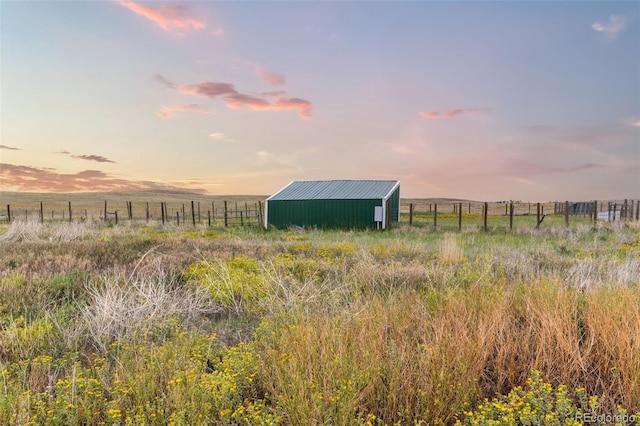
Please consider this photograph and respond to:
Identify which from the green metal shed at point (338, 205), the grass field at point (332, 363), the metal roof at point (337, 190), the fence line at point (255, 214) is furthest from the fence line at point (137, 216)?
the grass field at point (332, 363)

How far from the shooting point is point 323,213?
30188 millimetres

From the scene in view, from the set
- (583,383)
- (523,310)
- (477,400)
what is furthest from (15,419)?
(523,310)

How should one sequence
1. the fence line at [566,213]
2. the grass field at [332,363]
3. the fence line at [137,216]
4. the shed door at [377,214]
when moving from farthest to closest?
the fence line at [137,216]
the shed door at [377,214]
the fence line at [566,213]
the grass field at [332,363]

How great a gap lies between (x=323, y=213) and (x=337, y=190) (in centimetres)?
271

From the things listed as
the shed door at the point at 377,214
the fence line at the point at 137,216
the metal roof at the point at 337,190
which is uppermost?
the metal roof at the point at 337,190

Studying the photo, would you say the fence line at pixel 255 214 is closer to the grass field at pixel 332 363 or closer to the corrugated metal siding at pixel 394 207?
the corrugated metal siding at pixel 394 207

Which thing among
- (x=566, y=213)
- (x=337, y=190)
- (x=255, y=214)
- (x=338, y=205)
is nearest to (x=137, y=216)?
(x=255, y=214)

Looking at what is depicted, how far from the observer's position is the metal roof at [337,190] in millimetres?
30016

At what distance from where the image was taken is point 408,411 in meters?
3.13

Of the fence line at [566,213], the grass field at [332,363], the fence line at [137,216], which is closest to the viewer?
the grass field at [332,363]

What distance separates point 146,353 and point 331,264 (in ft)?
22.0

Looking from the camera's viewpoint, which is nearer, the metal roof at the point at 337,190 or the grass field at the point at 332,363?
the grass field at the point at 332,363

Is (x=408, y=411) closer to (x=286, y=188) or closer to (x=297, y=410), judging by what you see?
(x=297, y=410)

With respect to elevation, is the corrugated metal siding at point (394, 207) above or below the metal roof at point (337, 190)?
below
